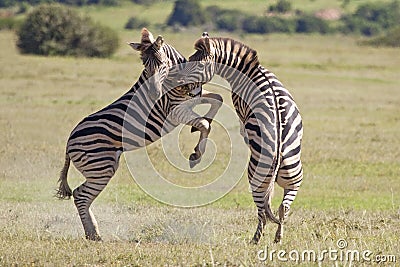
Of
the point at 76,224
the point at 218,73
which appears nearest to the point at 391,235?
the point at 218,73

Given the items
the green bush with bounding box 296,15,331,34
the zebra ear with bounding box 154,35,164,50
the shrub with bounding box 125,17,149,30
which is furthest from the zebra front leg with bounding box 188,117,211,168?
the green bush with bounding box 296,15,331,34

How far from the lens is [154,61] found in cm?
943

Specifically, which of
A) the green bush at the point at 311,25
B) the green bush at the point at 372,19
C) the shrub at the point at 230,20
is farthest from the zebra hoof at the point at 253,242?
the green bush at the point at 372,19

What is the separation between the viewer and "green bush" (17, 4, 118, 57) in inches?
1759

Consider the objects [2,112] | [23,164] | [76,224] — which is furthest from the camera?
[2,112]

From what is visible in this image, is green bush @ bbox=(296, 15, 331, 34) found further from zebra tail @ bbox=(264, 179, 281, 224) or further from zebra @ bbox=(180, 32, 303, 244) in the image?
zebra tail @ bbox=(264, 179, 281, 224)

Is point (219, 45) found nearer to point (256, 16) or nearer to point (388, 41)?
point (388, 41)

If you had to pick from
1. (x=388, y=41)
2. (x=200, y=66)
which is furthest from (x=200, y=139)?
(x=388, y=41)

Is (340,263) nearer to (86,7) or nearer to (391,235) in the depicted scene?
(391,235)

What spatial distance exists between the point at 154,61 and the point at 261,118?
143cm

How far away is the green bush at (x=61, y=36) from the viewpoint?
1759 inches

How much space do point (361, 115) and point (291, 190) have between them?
1589 centimetres

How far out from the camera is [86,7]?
270 ft

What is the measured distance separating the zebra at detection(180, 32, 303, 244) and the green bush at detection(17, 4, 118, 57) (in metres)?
36.0
